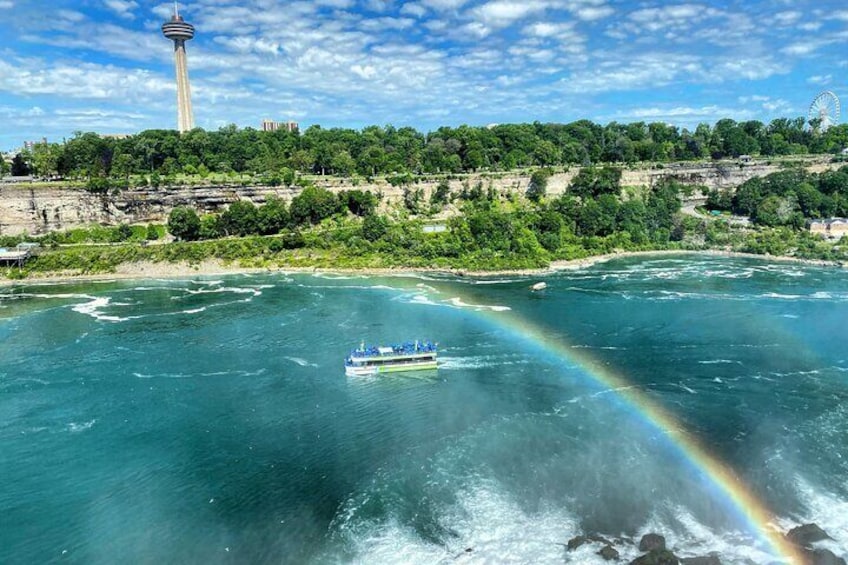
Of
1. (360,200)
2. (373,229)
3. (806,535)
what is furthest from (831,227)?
(806,535)

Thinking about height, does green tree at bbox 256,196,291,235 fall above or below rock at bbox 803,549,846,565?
above

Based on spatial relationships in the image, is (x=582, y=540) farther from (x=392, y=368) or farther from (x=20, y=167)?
(x=20, y=167)

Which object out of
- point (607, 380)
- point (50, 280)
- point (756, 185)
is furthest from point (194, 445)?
point (756, 185)

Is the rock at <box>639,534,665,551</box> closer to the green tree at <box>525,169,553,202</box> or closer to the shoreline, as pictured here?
the shoreline

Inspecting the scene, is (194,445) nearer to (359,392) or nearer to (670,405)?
(359,392)

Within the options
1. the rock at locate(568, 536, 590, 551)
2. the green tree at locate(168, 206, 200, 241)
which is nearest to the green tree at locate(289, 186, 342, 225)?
the green tree at locate(168, 206, 200, 241)

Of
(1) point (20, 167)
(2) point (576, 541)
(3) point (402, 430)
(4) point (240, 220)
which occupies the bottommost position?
(2) point (576, 541)
